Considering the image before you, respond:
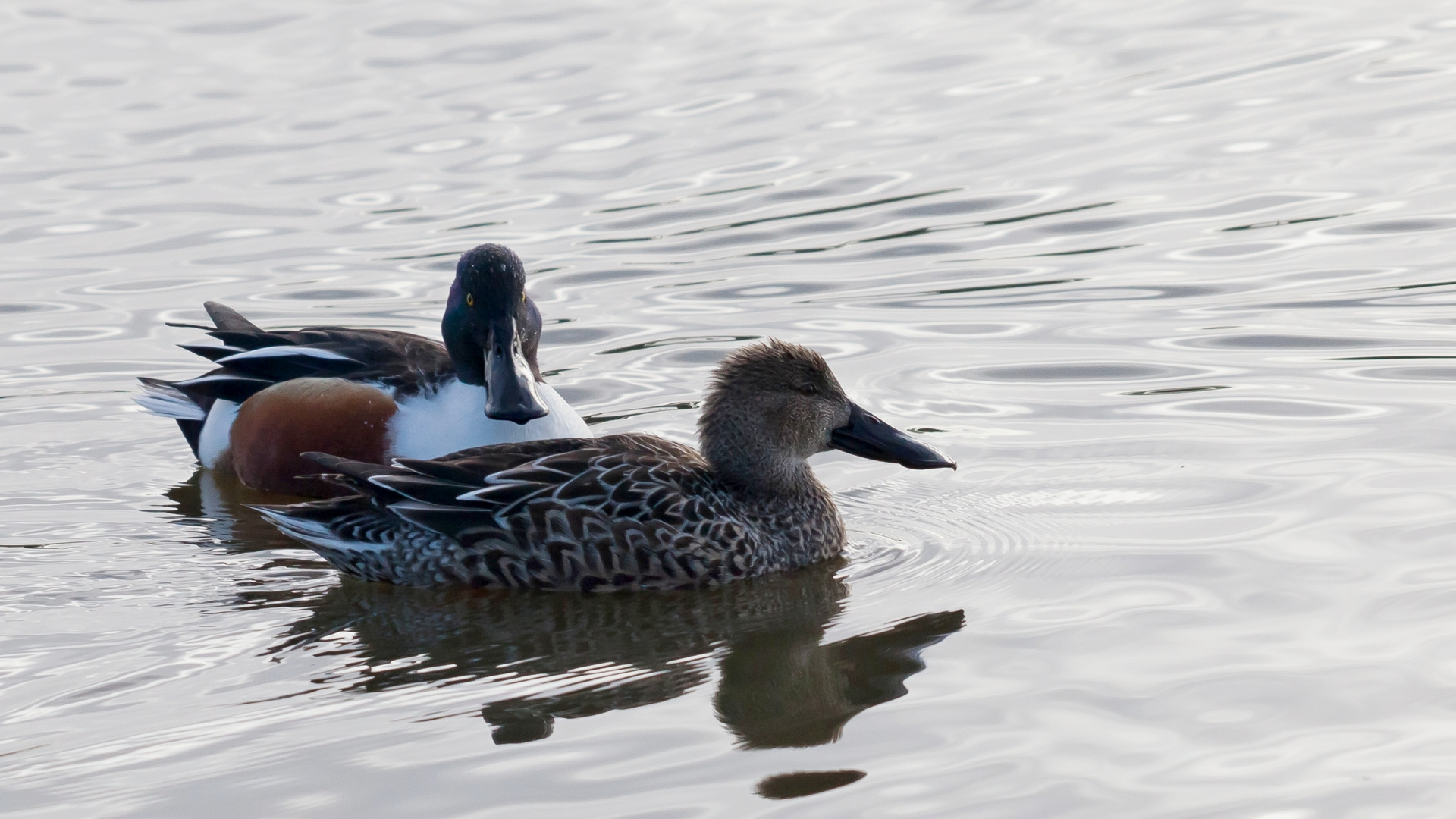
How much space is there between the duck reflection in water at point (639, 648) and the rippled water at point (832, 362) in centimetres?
2

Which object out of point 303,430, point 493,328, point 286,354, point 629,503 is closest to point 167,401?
point 286,354

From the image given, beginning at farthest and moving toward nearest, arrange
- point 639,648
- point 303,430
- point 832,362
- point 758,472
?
A: point 832,362, point 303,430, point 758,472, point 639,648

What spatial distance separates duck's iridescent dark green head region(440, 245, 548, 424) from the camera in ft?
26.7

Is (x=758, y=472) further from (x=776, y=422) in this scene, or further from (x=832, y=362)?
(x=832, y=362)

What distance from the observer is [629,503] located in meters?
7.04

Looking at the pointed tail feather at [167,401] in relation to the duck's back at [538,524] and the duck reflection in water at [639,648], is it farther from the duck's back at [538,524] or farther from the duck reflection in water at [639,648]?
the duck reflection in water at [639,648]

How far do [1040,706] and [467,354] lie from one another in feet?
12.5

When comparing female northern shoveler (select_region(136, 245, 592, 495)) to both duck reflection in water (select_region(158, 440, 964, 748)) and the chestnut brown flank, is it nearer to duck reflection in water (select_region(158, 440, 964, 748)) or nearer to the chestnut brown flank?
the chestnut brown flank

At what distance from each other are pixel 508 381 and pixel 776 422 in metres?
1.32

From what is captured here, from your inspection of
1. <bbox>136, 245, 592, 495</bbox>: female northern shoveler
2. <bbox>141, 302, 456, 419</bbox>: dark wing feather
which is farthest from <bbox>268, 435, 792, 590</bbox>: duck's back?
<bbox>141, 302, 456, 419</bbox>: dark wing feather

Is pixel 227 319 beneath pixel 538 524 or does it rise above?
above

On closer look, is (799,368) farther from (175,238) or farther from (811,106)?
(811,106)

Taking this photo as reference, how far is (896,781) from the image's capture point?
5.12m

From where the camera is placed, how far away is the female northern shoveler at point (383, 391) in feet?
27.2
